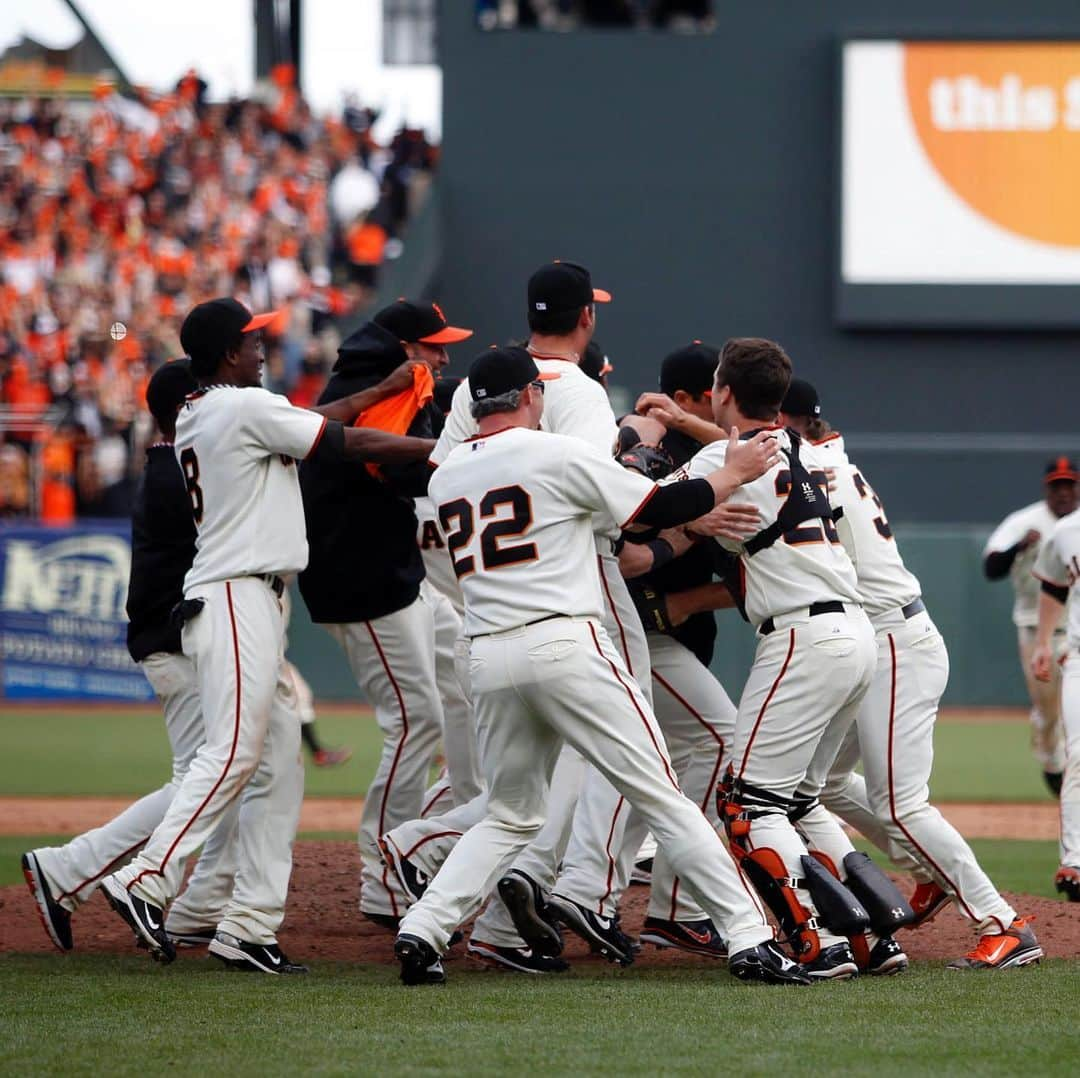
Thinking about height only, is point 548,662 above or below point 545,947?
above

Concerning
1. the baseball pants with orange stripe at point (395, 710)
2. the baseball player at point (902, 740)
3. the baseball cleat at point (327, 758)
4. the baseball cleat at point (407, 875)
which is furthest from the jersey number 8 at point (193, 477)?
the baseball cleat at point (327, 758)

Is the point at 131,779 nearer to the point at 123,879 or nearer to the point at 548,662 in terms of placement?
the point at 123,879

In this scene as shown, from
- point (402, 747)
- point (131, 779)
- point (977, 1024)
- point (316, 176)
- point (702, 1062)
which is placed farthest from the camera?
point (316, 176)

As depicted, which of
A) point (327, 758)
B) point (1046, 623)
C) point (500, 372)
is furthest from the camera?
point (327, 758)

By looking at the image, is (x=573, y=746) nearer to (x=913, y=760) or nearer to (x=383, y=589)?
(x=913, y=760)

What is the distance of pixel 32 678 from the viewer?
1567 centimetres

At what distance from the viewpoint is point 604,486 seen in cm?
505

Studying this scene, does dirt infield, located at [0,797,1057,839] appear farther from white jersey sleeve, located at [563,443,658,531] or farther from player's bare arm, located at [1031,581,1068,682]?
white jersey sleeve, located at [563,443,658,531]

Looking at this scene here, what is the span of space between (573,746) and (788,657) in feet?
2.32

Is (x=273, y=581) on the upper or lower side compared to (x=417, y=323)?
lower

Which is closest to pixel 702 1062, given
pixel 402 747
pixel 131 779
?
pixel 402 747

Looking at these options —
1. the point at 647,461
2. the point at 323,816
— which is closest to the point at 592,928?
the point at 647,461

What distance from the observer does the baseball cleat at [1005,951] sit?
546 cm

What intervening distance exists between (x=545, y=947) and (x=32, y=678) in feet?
36.4
